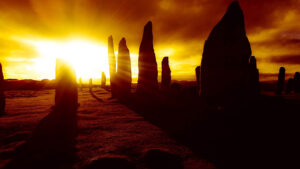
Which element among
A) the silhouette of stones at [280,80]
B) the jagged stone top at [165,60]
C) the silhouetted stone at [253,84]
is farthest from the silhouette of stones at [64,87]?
the silhouette of stones at [280,80]

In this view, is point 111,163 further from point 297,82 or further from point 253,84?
point 297,82

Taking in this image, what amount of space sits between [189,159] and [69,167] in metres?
2.23

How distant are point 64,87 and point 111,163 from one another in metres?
6.33

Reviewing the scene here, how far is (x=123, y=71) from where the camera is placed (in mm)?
13945

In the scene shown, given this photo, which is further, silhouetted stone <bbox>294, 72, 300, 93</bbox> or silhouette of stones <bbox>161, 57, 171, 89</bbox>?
silhouetted stone <bbox>294, 72, 300, 93</bbox>

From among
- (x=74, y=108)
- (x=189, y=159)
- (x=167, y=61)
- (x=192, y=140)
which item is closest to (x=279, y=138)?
(x=192, y=140)

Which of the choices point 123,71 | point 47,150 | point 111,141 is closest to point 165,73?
point 123,71

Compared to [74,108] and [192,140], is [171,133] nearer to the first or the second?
[192,140]

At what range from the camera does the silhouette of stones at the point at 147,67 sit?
43.5 ft

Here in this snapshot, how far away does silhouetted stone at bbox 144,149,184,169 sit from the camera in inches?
115

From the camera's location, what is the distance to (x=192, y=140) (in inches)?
168

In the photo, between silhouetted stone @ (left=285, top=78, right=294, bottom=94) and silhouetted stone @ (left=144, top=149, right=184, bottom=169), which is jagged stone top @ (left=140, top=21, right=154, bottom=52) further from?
silhouetted stone @ (left=285, top=78, right=294, bottom=94)

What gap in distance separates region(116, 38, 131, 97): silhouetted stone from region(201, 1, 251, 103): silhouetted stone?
6409 mm

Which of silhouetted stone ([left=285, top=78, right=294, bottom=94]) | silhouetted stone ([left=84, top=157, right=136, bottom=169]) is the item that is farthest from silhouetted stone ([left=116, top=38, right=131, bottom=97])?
silhouetted stone ([left=285, top=78, right=294, bottom=94])
